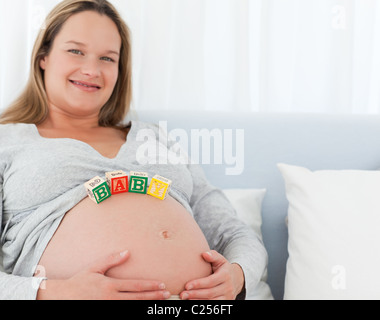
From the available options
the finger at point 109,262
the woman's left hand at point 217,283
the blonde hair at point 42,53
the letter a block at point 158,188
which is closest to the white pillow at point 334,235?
the woman's left hand at point 217,283

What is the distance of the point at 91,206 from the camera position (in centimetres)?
92

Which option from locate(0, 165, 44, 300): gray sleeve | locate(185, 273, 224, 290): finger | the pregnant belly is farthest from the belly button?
locate(0, 165, 44, 300): gray sleeve

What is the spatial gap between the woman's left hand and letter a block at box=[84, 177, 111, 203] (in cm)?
25

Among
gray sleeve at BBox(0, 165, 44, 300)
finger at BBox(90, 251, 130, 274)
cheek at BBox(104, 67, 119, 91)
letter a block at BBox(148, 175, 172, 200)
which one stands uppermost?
cheek at BBox(104, 67, 119, 91)

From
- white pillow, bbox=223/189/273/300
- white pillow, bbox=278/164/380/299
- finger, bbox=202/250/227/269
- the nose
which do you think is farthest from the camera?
white pillow, bbox=223/189/273/300

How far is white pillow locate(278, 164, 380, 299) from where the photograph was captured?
3.32ft

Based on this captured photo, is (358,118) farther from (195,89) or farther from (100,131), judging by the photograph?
(100,131)

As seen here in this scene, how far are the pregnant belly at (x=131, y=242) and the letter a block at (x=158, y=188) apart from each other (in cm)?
2

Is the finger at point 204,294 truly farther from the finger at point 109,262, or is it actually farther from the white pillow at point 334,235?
the white pillow at point 334,235

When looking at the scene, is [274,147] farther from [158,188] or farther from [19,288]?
[19,288]

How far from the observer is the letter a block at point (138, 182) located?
0.96 metres

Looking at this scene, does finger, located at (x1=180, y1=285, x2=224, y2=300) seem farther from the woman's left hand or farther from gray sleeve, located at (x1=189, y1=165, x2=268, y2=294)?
gray sleeve, located at (x1=189, y1=165, x2=268, y2=294)

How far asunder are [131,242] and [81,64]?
0.52 m

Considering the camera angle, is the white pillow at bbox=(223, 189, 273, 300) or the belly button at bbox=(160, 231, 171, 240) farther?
the white pillow at bbox=(223, 189, 273, 300)
